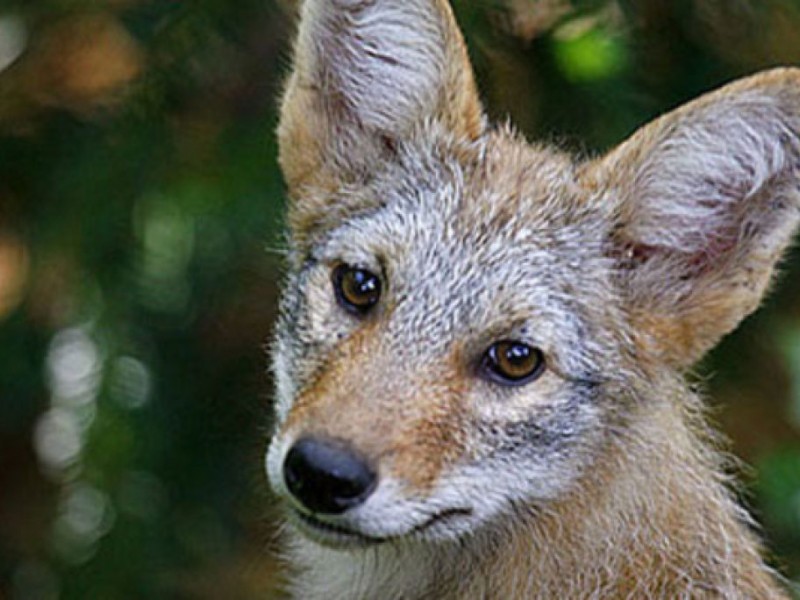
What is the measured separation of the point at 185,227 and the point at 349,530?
2.05 metres

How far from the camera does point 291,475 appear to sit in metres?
4.76

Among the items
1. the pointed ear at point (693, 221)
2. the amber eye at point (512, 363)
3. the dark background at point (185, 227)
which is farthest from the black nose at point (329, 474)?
the dark background at point (185, 227)

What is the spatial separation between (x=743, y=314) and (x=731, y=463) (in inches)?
29.2

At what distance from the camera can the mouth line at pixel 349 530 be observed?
4.86 metres

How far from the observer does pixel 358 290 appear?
5.18 meters

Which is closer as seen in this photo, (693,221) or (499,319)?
(499,319)

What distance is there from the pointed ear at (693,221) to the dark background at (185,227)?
2.57 feet

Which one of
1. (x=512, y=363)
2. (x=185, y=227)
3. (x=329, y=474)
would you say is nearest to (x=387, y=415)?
(x=329, y=474)

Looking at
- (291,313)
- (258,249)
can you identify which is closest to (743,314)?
(291,313)

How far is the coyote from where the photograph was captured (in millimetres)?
4918

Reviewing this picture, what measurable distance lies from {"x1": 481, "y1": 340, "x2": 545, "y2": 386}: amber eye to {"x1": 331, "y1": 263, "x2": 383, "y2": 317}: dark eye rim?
0.35m

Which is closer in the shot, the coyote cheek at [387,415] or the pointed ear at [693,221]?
the coyote cheek at [387,415]

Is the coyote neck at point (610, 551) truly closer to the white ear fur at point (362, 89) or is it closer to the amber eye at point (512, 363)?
the amber eye at point (512, 363)

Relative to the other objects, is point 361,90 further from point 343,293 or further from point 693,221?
point 693,221
